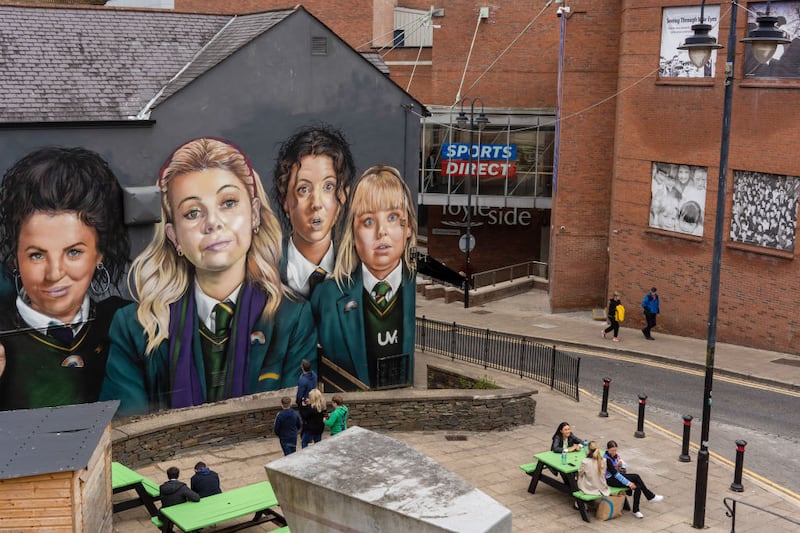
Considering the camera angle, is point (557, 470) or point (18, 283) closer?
point (557, 470)

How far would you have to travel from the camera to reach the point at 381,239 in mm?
22453

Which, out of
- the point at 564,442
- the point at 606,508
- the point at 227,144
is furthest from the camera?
the point at 227,144

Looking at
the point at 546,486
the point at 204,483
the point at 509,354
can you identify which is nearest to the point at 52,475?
the point at 204,483

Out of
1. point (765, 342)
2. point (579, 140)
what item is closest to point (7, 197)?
point (765, 342)

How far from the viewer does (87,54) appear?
62.4 feet

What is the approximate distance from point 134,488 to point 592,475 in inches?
266

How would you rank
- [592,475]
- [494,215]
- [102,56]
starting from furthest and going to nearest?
[494,215], [102,56], [592,475]

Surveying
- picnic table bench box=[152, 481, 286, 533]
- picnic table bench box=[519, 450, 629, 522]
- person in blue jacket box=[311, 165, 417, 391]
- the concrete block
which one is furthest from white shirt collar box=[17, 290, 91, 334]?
picnic table bench box=[519, 450, 629, 522]

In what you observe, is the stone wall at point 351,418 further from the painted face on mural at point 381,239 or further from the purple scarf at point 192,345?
the painted face on mural at point 381,239

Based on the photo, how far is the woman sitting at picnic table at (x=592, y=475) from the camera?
50.3ft

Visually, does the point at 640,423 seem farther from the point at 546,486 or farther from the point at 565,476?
the point at 565,476

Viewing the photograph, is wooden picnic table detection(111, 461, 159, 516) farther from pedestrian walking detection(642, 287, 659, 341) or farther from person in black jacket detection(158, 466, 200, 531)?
pedestrian walking detection(642, 287, 659, 341)

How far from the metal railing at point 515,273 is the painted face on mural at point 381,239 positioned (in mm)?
17261

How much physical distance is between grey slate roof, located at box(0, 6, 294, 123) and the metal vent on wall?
2.78 feet
